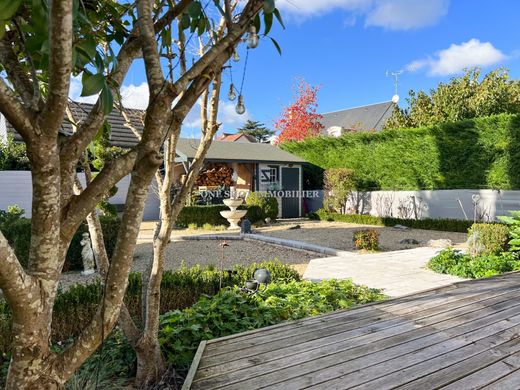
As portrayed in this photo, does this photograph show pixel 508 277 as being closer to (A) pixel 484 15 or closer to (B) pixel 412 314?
(B) pixel 412 314

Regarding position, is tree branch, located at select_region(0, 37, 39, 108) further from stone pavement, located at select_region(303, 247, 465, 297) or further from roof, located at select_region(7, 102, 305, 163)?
roof, located at select_region(7, 102, 305, 163)

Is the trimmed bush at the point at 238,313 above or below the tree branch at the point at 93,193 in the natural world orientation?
below

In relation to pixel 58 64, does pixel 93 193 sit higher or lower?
lower

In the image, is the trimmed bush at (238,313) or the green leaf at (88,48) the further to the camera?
the trimmed bush at (238,313)

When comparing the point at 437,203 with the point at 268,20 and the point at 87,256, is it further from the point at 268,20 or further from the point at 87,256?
the point at 268,20

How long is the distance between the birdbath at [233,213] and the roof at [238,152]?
83.0 inches

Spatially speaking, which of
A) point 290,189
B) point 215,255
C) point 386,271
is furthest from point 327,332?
point 290,189

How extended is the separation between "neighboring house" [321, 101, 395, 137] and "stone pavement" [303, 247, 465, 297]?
2174 centimetres

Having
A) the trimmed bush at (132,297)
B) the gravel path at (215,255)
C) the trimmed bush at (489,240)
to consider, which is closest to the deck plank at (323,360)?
the trimmed bush at (132,297)

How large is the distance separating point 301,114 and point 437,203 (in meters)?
15.1

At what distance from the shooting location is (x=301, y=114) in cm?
2719

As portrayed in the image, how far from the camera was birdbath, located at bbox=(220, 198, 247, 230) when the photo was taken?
13062 millimetres

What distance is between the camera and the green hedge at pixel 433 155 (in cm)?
1209

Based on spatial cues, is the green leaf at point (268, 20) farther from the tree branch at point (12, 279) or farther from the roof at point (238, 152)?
the roof at point (238, 152)
